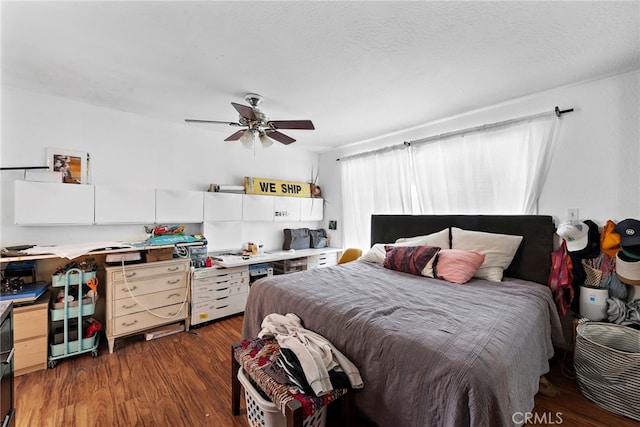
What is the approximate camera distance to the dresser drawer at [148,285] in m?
2.52

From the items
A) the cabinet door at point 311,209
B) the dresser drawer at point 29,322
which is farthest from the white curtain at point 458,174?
the dresser drawer at point 29,322

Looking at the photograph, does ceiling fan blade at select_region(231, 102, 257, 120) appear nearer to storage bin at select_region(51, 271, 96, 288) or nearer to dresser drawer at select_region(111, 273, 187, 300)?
dresser drawer at select_region(111, 273, 187, 300)

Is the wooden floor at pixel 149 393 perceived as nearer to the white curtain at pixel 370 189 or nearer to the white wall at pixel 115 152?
Answer: the white wall at pixel 115 152

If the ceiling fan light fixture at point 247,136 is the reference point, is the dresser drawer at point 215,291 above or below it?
below

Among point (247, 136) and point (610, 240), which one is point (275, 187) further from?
point (610, 240)

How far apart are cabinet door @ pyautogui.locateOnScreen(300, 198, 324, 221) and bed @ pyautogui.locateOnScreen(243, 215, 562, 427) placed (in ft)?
6.30

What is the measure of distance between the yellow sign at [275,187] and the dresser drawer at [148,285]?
57.6 inches

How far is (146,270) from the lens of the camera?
266 centimetres

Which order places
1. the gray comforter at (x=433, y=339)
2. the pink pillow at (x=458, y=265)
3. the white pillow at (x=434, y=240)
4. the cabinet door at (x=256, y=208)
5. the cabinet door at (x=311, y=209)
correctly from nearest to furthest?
the gray comforter at (x=433, y=339)
the pink pillow at (x=458, y=265)
the white pillow at (x=434, y=240)
the cabinet door at (x=256, y=208)
the cabinet door at (x=311, y=209)

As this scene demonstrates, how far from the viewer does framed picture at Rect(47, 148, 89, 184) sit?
256 cm

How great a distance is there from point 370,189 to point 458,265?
6.12 ft

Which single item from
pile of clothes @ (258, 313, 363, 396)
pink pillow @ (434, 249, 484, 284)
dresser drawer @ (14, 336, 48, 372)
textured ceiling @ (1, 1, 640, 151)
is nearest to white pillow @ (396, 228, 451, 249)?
pink pillow @ (434, 249, 484, 284)

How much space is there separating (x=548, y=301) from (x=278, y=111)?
9.93 ft

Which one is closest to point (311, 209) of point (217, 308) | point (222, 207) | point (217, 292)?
point (222, 207)
